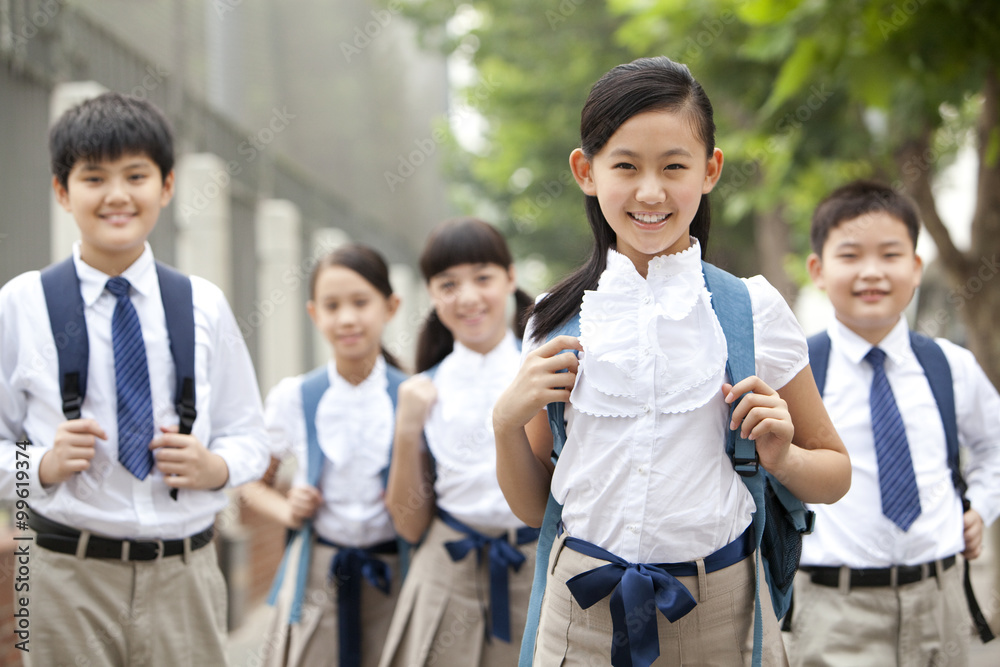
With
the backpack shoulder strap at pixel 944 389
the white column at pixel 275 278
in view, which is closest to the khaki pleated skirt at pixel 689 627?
→ the backpack shoulder strap at pixel 944 389

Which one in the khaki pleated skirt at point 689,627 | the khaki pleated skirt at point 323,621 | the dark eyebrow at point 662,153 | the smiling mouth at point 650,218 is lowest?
the khaki pleated skirt at point 323,621

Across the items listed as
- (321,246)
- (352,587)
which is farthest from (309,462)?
(321,246)

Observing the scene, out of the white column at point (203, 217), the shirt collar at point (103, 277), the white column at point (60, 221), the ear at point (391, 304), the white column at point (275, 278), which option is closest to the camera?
the shirt collar at point (103, 277)

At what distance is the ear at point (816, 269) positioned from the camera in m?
3.35

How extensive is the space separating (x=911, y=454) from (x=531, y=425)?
4.68 ft

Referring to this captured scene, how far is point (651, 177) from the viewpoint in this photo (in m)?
1.96

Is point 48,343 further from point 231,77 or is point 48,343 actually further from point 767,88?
point 231,77

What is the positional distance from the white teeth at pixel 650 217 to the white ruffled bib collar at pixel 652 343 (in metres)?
0.11

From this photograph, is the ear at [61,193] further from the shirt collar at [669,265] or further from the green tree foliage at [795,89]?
the shirt collar at [669,265]

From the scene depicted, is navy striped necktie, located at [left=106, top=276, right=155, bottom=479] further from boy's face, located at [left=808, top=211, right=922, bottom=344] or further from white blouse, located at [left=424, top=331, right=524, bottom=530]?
boy's face, located at [left=808, top=211, right=922, bottom=344]

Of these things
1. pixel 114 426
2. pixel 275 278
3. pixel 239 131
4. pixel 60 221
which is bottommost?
pixel 114 426

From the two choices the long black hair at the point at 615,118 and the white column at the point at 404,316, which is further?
the white column at the point at 404,316

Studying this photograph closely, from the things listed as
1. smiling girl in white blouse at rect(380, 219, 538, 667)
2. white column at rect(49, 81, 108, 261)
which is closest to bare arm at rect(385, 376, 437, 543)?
smiling girl in white blouse at rect(380, 219, 538, 667)

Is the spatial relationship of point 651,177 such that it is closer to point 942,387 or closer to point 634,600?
point 634,600
